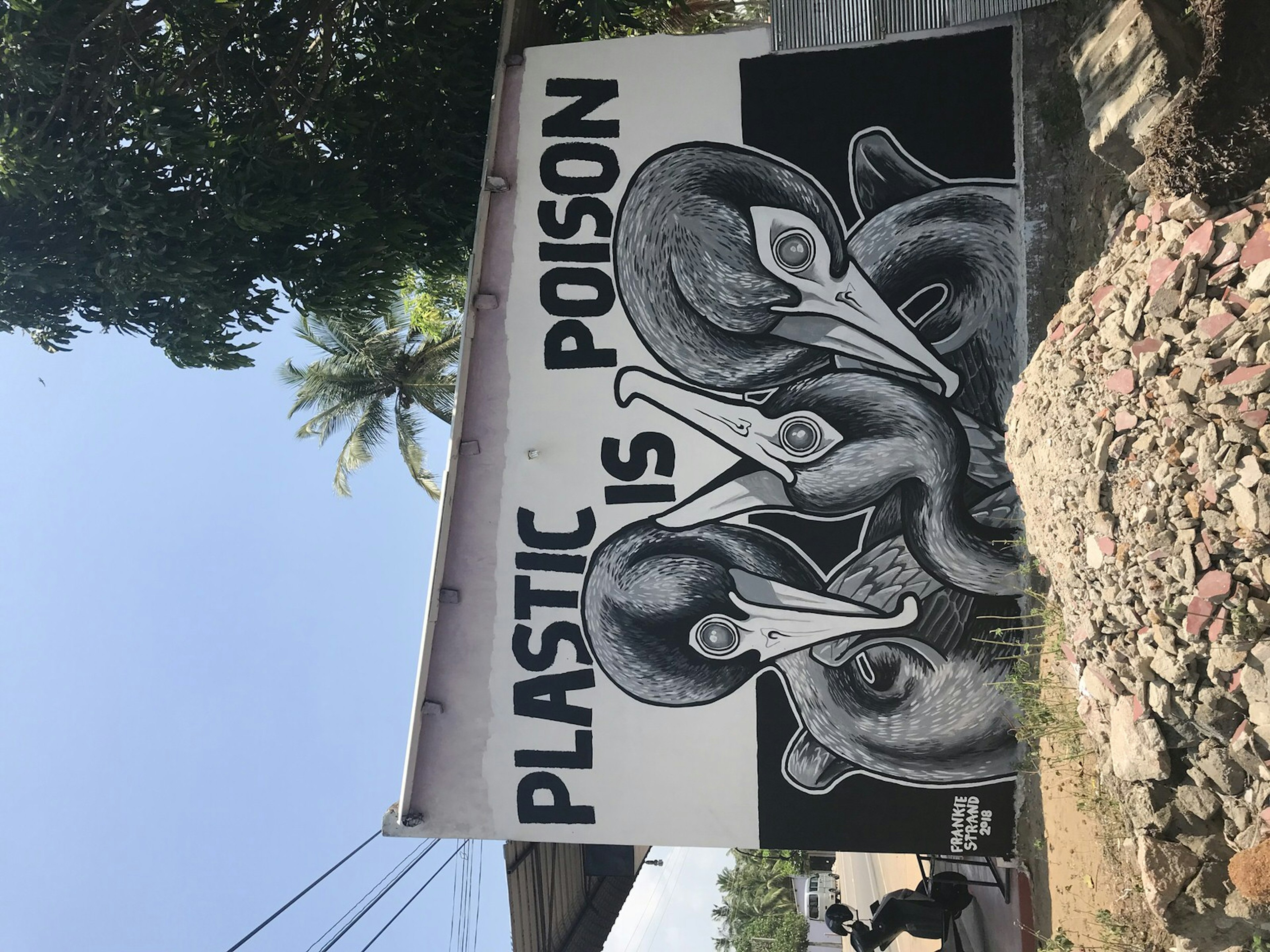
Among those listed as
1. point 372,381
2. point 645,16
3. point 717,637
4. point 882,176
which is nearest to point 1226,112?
point 882,176

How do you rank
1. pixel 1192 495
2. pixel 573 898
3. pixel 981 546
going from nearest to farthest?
1. pixel 1192 495
2. pixel 981 546
3. pixel 573 898

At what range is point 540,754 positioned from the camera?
7.98 m

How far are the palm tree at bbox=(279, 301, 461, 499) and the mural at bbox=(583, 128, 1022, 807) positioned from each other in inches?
447

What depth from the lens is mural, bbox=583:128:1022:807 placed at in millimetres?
7602

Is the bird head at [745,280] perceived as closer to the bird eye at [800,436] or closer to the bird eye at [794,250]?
the bird eye at [794,250]

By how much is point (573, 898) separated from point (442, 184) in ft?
40.1

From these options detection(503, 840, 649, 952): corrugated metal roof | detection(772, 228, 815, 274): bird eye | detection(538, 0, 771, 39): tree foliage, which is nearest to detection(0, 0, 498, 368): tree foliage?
detection(538, 0, 771, 39): tree foliage

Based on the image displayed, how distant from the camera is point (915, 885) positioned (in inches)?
448

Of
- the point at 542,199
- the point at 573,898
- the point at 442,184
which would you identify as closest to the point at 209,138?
the point at 442,184

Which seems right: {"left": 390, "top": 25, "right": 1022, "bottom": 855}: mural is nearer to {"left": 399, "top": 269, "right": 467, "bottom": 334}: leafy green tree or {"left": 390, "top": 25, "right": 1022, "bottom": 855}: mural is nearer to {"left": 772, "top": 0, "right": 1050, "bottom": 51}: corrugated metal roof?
{"left": 772, "top": 0, "right": 1050, "bottom": 51}: corrugated metal roof

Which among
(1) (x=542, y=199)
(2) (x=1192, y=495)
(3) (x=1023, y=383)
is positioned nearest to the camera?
(2) (x=1192, y=495)

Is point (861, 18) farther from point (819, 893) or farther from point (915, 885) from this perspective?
point (819, 893)

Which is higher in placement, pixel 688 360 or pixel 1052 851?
pixel 688 360

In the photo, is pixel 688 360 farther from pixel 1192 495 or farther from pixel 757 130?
pixel 1192 495
